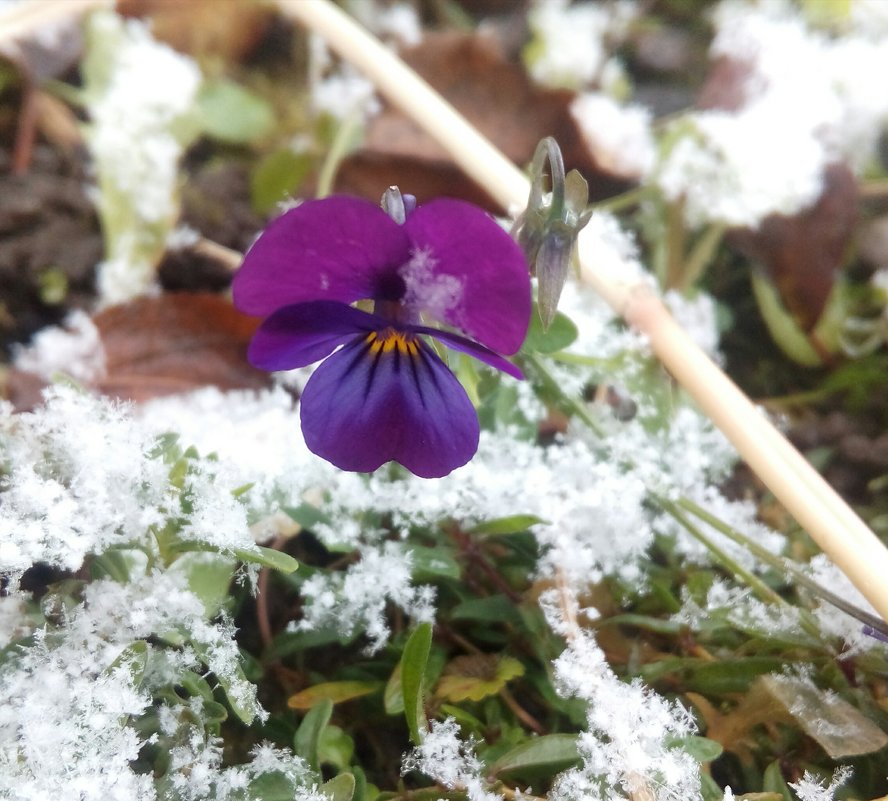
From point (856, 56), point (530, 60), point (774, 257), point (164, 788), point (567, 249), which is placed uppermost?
point (530, 60)

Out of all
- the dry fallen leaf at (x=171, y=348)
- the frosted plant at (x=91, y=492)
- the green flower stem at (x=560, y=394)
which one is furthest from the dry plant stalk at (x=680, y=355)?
the frosted plant at (x=91, y=492)

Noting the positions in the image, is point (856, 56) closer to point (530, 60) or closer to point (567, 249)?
point (530, 60)

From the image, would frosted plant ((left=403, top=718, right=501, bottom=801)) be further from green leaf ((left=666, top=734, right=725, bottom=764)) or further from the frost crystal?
the frost crystal

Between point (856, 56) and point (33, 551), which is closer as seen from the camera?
point (33, 551)

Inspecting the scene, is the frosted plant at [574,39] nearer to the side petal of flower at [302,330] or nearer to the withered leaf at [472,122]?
the withered leaf at [472,122]

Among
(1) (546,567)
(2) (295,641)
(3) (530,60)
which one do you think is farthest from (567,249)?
(3) (530,60)

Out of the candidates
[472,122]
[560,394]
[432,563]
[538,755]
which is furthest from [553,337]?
[472,122]
